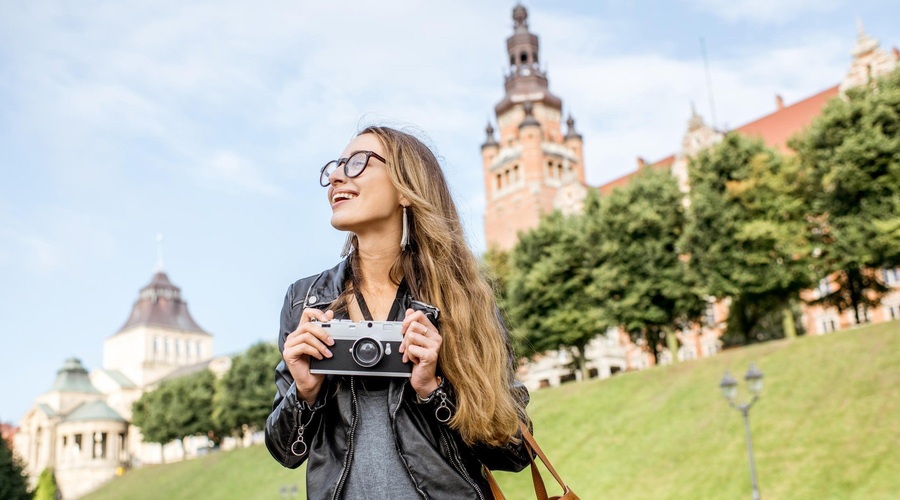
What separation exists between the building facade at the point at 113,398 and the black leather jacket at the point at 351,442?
228 feet

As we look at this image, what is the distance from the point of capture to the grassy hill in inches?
808

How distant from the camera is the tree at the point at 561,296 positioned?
4103 centimetres

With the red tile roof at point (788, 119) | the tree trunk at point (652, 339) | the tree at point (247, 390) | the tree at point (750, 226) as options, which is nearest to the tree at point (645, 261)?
the tree trunk at point (652, 339)

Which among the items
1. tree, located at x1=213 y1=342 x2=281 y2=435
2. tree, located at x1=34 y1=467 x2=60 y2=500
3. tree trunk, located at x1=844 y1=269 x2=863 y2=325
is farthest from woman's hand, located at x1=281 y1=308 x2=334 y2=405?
tree, located at x1=34 y1=467 x2=60 y2=500

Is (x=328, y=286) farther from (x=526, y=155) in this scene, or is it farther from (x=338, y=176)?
(x=526, y=155)

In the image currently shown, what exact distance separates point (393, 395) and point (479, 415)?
296 millimetres

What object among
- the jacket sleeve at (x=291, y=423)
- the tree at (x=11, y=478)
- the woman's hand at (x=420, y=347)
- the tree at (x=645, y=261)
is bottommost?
the tree at (x=11, y=478)

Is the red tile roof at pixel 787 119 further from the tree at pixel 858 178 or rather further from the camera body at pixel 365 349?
the camera body at pixel 365 349

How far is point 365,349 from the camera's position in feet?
8.18

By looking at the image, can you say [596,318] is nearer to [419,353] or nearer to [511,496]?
[511,496]

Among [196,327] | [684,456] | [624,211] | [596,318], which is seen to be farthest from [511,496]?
[196,327]

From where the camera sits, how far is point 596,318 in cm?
3928

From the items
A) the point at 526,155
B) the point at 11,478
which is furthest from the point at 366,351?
the point at 526,155

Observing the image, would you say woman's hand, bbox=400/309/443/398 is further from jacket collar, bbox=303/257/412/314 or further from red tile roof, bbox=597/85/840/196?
red tile roof, bbox=597/85/840/196
